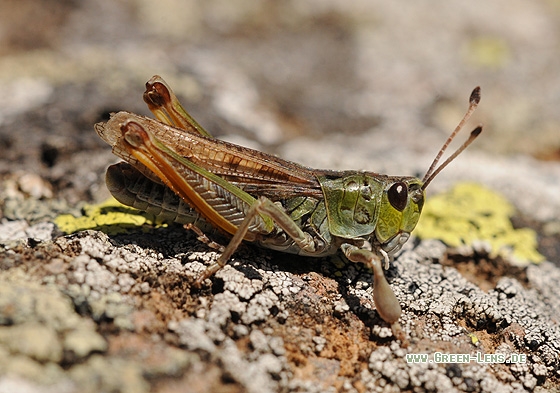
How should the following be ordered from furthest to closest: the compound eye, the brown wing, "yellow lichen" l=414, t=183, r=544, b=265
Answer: "yellow lichen" l=414, t=183, r=544, b=265 < the compound eye < the brown wing

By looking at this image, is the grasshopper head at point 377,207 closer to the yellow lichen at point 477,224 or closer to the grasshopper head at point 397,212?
the grasshopper head at point 397,212

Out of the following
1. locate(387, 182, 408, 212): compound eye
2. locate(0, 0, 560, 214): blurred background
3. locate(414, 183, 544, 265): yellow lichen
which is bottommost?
locate(387, 182, 408, 212): compound eye

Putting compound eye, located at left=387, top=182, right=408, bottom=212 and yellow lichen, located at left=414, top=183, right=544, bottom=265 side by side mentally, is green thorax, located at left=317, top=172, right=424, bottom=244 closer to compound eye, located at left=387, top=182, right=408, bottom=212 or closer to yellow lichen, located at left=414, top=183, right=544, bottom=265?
compound eye, located at left=387, top=182, right=408, bottom=212

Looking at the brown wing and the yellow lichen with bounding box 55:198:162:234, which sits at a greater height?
the brown wing

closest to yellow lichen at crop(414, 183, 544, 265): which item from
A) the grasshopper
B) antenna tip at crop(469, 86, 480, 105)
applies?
the grasshopper

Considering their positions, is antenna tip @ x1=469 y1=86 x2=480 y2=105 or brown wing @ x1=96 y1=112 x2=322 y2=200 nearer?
brown wing @ x1=96 y1=112 x2=322 y2=200

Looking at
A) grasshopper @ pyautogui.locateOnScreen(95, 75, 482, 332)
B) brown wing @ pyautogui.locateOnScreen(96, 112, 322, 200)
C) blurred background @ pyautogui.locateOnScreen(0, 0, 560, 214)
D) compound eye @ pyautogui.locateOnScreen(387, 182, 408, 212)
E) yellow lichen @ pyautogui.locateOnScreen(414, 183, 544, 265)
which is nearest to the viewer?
grasshopper @ pyautogui.locateOnScreen(95, 75, 482, 332)

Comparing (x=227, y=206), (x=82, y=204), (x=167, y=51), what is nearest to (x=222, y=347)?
(x=227, y=206)
